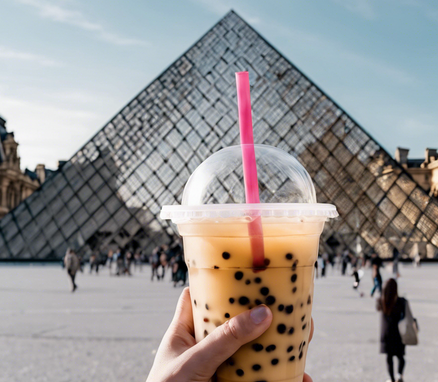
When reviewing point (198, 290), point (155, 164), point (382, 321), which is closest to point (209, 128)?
point (155, 164)

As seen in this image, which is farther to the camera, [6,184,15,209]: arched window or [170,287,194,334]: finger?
[6,184,15,209]: arched window

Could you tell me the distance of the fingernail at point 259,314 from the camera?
0.84m

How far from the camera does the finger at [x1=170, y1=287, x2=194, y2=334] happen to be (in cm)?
102

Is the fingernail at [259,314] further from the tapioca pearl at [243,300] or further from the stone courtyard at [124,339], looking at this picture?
the stone courtyard at [124,339]

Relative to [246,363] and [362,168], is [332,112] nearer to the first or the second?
[362,168]

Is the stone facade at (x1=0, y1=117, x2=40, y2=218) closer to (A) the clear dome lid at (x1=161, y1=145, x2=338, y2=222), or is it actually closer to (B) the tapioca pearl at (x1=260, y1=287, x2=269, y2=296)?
(A) the clear dome lid at (x1=161, y1=145, x2=338, y2=222)

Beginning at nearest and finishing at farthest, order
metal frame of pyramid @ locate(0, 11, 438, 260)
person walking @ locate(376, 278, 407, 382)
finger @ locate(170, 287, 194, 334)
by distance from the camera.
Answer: finger @ locate(170, 287, 194, 334)
person walking @ locate(376, 278, 407, 382)
metal frame of pyramid @ locate(0, 11, 438, 260)

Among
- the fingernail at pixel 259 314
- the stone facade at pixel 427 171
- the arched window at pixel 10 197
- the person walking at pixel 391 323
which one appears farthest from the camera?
the stone facade at pixel 427 171

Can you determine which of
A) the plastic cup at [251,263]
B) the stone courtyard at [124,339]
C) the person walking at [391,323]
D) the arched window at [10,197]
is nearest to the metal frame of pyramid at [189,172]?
the stone courtyard at [124,339]

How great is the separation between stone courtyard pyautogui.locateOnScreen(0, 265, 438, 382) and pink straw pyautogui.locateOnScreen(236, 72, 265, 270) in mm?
2509

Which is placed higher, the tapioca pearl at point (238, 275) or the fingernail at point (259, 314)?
the tapioca pearl at point (238, 275)

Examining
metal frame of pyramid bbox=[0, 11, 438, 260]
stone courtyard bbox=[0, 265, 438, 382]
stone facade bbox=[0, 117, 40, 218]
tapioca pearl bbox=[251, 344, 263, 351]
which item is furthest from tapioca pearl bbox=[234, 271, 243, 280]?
stone facade bbox=[0, 117, 40, 218]

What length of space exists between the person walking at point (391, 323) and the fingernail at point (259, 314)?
2561mm

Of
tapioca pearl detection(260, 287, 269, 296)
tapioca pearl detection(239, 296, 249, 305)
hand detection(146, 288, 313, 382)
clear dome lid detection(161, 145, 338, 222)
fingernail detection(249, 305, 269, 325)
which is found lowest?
hand detection(146, 288, 313, 382)
